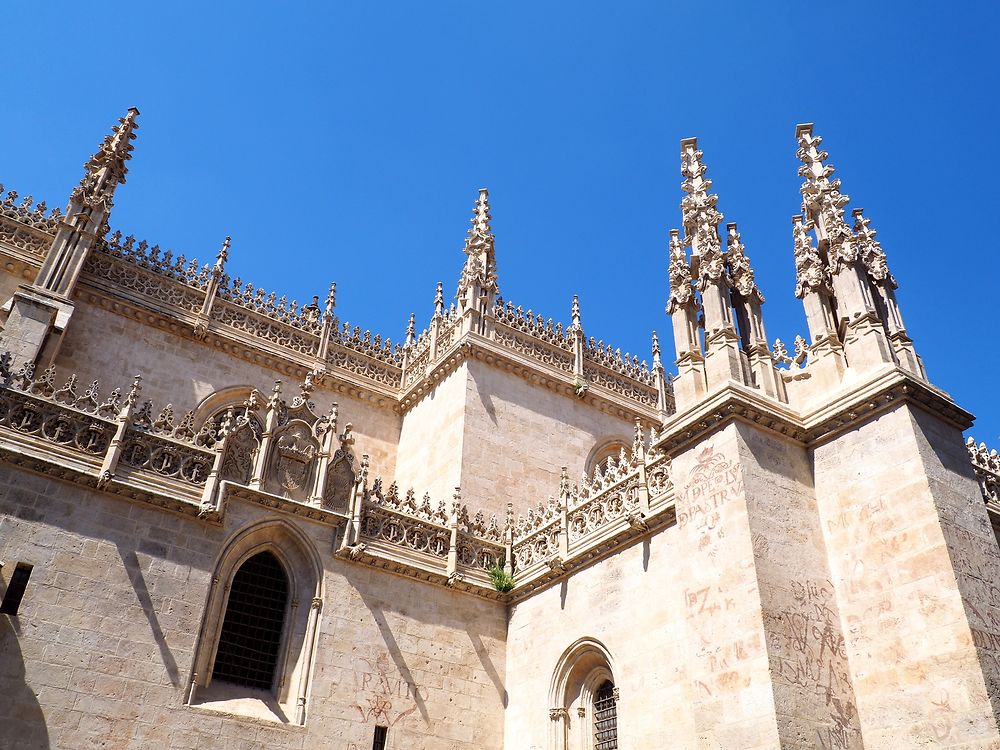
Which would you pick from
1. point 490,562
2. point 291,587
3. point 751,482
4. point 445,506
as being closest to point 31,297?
point 291,587

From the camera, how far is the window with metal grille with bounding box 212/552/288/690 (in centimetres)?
1427

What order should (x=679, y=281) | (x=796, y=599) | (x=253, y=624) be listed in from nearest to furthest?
(x=796, y=599)
(x=679, y=281)
(x=253, y=624)

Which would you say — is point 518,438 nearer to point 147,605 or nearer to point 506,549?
point 506,549

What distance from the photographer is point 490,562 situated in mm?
17688

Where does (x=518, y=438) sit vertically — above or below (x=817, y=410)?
above

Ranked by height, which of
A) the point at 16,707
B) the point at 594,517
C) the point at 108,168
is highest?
the point at 108,168

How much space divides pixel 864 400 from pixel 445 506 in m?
9.82

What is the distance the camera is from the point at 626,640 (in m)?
14.0

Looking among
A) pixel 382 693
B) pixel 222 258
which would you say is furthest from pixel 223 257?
pixel 382 693

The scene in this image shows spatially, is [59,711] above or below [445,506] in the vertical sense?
below

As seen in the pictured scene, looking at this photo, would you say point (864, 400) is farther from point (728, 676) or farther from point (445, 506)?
point (445, 506)

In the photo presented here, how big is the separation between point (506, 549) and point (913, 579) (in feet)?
30.0

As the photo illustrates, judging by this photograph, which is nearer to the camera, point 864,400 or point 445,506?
point 864,400

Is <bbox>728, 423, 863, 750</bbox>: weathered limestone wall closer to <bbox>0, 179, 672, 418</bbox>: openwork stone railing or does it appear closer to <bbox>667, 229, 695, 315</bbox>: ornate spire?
<bbox>667, 229, 695, 315</bbox>: ornate spire
